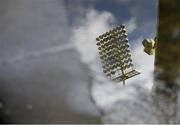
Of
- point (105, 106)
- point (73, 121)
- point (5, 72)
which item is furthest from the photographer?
A: point (5, 72)

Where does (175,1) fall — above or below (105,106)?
above

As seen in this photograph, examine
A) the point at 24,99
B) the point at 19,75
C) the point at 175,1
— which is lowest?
the point at 24,99

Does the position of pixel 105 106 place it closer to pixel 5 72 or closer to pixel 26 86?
pixel 26 86

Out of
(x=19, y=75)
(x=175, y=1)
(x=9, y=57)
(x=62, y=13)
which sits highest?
(x=62, y=13)

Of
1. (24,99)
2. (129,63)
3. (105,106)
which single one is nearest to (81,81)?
(105,106)

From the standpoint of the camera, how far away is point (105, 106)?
252cm

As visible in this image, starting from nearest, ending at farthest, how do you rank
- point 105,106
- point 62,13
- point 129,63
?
point 105,106, point 62,13, point 129,63

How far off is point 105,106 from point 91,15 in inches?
284

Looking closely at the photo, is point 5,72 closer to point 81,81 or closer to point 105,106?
point 81,81

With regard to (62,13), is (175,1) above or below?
below

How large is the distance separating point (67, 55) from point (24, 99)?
20.0 inches

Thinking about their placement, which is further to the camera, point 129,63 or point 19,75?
point 129,63

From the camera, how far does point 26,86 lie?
2475 mm

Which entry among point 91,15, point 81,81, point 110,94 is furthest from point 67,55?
point 91,15
